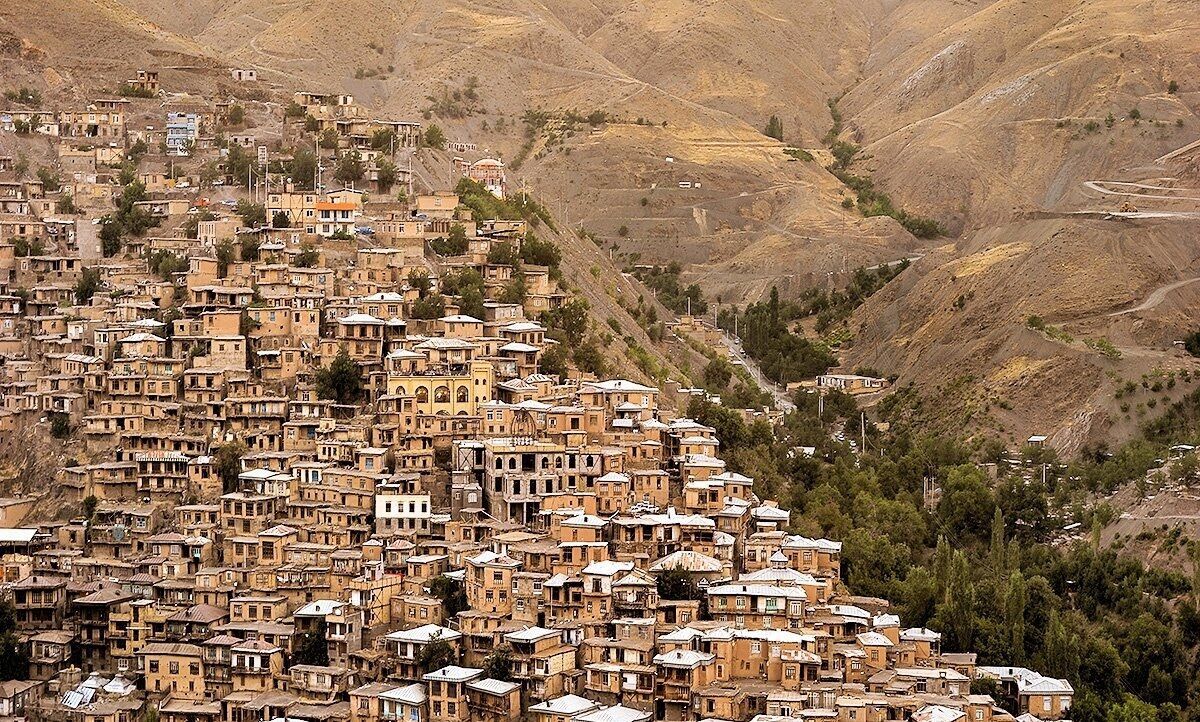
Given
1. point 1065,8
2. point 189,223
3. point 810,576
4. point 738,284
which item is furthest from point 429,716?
point 1065,8

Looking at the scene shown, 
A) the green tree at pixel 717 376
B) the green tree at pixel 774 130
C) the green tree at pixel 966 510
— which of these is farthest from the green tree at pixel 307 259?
the green tree at pixel 774 130

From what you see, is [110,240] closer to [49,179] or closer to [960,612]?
[49,179]

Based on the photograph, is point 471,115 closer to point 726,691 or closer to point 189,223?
point 189,223

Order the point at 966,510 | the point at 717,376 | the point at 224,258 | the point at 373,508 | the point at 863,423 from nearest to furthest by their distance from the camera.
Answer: the point at 373,508, the point at 224,258, the point at 966,510, the point at 717,376, the point at 863,423

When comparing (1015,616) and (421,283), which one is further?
(421,283)

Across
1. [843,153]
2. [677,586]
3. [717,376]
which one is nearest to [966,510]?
[717,376]

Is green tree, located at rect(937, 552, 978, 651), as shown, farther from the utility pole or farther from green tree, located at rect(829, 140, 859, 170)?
green tree, located at rect(829, 140, 859, 170)
